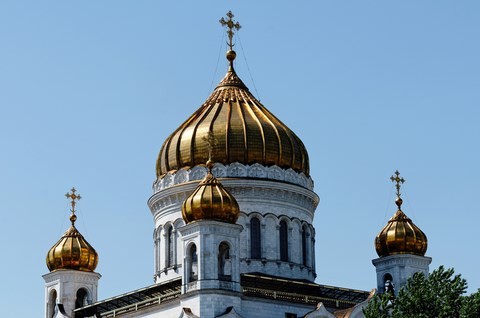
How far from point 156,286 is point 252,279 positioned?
3741mm

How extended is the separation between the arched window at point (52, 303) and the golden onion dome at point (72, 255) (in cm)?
97

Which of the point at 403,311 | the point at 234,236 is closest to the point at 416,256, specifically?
the point at 234,236

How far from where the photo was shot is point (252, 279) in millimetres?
47594

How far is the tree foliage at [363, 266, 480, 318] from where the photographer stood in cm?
3847

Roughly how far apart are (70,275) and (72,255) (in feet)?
2.67

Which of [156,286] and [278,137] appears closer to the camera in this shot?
[156,286]

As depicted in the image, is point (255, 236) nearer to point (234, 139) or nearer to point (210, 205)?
point (234, 139)

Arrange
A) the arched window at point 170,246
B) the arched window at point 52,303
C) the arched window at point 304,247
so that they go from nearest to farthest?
the arched window at point 170,246 < the arched window at point 304,247 < the arched window at point 52,303

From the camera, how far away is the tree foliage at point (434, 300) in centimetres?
3847

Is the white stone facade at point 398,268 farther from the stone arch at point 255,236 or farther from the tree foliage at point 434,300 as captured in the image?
the tree foliage at point 434,300

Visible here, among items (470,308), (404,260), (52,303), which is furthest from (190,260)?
(470,308)

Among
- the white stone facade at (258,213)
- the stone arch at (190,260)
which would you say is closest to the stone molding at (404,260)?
the white stone facade at (258,213)

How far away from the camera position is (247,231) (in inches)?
2028

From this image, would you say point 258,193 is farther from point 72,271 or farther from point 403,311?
point 403,311
